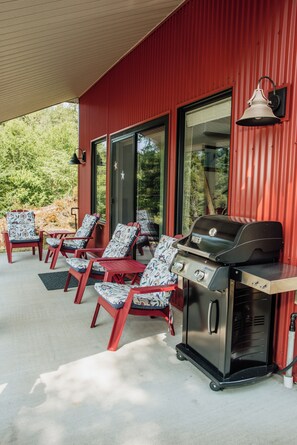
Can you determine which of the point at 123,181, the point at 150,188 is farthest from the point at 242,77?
the point at 123,181

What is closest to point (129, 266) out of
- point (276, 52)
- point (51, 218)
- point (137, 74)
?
point (276, 52)

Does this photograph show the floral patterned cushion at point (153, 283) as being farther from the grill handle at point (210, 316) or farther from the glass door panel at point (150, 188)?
the glass door panel at point (150, 188)

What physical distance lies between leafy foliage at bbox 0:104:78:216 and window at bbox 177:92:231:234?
27.7 ft

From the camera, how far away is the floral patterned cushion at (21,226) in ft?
21.7

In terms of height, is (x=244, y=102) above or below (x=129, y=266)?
above

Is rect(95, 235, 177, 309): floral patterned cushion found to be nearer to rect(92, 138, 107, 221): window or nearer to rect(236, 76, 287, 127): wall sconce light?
rect(236, 76, 287, 127): wall sconce light

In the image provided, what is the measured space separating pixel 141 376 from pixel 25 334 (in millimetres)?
1320

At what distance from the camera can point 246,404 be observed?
2.19 metres

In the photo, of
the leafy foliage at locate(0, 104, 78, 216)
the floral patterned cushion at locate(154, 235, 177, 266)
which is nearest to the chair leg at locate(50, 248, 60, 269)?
the floral patterned cushion at locate(154, 235, 177, 266)

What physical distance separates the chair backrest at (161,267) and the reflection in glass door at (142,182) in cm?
86

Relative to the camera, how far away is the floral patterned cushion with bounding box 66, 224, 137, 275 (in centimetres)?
417

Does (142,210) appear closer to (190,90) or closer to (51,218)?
(190,90)

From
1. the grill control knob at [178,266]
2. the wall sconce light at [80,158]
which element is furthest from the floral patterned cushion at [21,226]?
the grill control knob at [178,266]

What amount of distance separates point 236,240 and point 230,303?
16.8 inches
